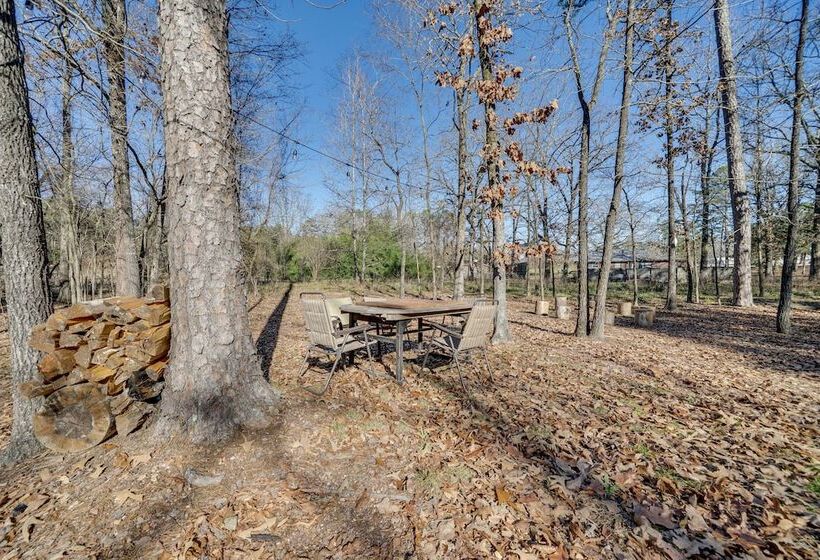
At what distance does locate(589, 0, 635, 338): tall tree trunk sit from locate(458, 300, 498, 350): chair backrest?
3.39 metres

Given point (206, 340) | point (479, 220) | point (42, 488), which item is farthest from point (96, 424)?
point (479, 220)

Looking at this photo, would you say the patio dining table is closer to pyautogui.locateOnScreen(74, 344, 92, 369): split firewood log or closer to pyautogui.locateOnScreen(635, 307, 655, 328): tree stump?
pyautogui.locateOnScreen(74, 344, 92, 369): split firewood log

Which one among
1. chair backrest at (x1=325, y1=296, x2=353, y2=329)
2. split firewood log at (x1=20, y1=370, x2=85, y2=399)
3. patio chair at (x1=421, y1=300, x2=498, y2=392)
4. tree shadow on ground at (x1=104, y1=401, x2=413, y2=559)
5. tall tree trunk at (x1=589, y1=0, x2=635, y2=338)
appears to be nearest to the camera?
tree shadow on ground at (x1=104, y1=401, x2=413, y2=559)

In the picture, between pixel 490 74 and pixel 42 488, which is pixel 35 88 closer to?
pixel 42 488

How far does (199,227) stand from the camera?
8.80 feet

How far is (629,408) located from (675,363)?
2.31m

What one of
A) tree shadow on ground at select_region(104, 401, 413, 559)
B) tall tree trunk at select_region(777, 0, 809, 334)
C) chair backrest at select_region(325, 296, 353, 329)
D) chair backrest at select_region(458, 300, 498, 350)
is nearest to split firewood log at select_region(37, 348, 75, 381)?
tree shadow on ground at select_region(104, 401, 413, 559)

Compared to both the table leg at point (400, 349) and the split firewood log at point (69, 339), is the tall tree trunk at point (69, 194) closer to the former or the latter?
the split firewood log at point (69, 339)

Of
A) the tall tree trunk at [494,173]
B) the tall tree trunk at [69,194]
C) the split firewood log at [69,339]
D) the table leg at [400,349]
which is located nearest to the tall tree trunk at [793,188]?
the tall tree trunk at [494,173]

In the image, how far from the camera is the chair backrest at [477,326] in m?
4.12

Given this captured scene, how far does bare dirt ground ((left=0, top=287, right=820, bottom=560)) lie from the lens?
1879 millimetres

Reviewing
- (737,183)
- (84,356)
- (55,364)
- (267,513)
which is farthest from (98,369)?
(737,183)

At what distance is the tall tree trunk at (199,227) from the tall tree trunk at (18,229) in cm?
109

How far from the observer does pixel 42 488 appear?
7.47 feet
